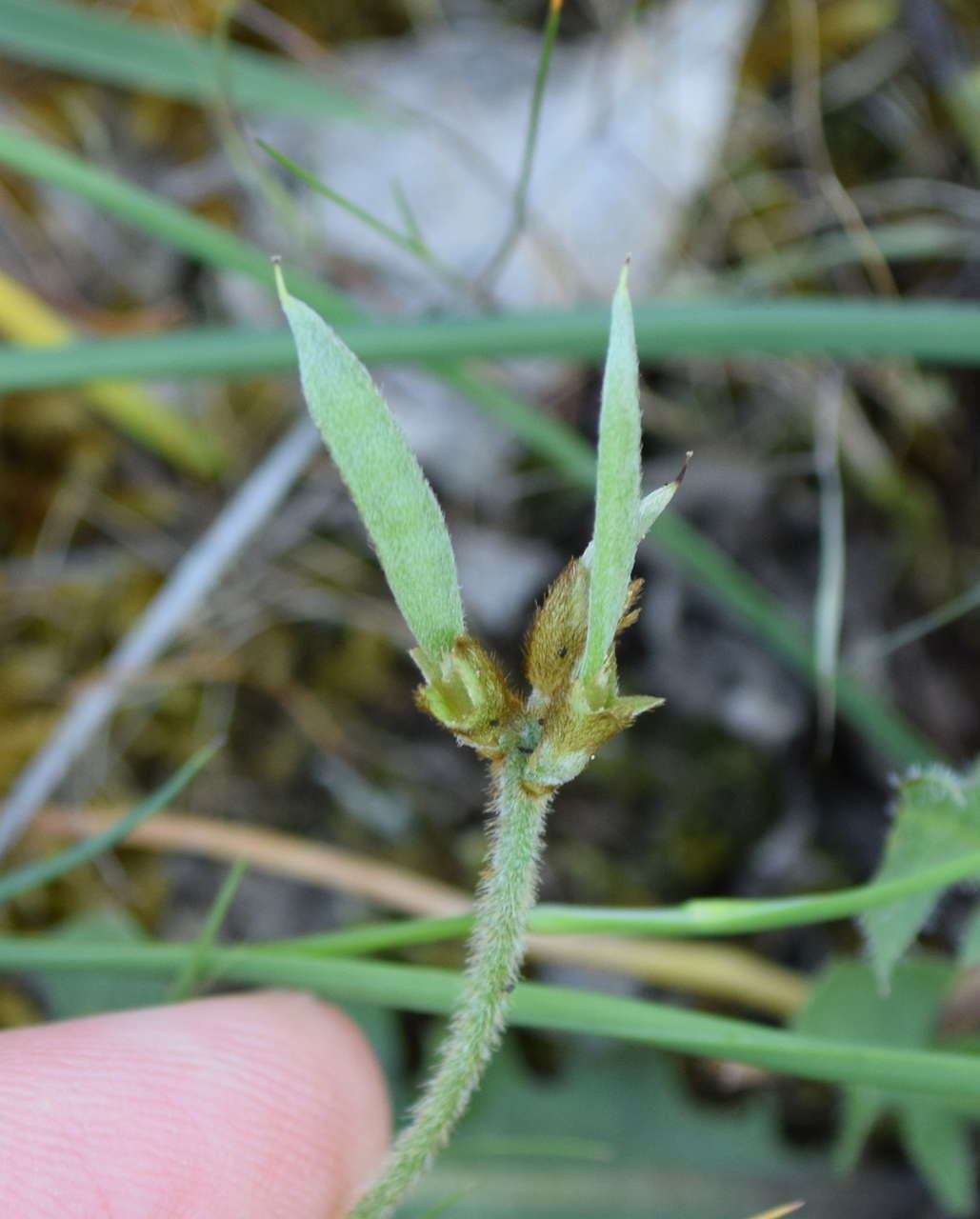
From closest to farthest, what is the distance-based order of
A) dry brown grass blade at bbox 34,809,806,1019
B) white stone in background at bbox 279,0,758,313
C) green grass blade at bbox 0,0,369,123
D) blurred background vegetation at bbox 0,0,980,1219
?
green grass blade at bbox 0,0,369,123 → dry brown grass blade at bbox 34,809,806,1019 → blurred background vegetation at bbox 0,0,980,1219 → white stone in background at bbox 279,0,758,313

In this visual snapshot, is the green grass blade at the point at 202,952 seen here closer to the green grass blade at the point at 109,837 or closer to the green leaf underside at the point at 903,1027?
the green grass blade at the point at 109,837

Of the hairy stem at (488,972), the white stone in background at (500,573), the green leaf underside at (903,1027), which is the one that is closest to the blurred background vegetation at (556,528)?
the white stone in background at (500,573)

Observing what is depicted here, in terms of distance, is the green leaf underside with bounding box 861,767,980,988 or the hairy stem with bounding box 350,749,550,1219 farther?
the green leaf underside with bounding box 861,767,980,988

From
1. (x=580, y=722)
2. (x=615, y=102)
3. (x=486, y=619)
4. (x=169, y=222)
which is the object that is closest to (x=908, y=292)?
(x=615, y=102)

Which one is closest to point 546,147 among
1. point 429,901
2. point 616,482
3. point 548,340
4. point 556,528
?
point 556,528

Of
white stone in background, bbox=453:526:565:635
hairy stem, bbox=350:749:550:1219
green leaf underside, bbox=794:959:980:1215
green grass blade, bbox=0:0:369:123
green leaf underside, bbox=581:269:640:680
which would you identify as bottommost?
hairy stem, bbox=350:749:550:1219

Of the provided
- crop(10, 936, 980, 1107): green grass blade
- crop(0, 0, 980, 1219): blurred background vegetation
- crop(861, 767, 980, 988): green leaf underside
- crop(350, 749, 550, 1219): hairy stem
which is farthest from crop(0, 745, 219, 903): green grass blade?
crop(861, 767, 980, 988): green leaf underside

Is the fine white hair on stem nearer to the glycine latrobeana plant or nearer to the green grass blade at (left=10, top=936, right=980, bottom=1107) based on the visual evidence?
the green grass blade at (left=10, top=936, right=980, bottom=1107)
